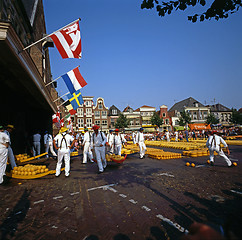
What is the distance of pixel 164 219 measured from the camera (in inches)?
129

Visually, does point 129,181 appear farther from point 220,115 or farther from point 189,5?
point 220,115

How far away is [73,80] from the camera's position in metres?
11.1

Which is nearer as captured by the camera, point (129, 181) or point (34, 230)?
point (34, 230)

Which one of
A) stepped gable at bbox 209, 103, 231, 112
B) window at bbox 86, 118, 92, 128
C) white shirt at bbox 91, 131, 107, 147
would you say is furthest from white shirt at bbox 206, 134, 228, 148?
stepped gable at bbox 209, 103, 231, 112

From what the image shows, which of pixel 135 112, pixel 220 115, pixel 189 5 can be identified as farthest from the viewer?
pixel 220 115

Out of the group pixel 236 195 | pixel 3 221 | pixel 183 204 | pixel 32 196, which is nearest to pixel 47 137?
pixel 32 196

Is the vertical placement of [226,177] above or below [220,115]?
below

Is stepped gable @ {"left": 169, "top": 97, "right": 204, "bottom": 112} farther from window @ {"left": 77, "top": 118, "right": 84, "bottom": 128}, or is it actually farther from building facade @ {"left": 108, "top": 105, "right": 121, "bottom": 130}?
window @ {"left": 77, "top": 118, "right": 84, "bottom": 128}

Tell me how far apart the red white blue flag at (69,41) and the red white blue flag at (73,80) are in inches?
153

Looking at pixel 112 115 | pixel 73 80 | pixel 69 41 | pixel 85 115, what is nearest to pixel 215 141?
pixel 69 41

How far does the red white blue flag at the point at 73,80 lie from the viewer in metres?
11.0

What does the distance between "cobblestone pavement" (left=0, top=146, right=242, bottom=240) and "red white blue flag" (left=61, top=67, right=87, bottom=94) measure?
6776mm

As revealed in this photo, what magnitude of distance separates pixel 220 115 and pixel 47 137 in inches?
2733

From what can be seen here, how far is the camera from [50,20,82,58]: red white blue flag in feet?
23.0
